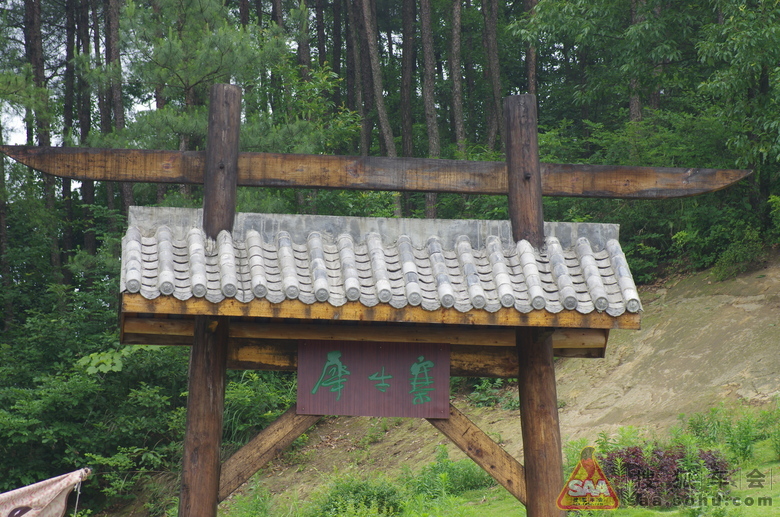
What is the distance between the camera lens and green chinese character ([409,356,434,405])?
5.00m

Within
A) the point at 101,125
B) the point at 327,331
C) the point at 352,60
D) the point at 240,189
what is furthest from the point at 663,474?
the point at 352,60

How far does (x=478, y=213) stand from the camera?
55.2 ft

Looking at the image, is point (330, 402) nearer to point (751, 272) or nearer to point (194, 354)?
point (194, 354)

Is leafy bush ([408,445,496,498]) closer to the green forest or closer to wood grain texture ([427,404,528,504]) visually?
the green forest

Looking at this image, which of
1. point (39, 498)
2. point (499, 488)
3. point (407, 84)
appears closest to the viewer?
point (39, 498)

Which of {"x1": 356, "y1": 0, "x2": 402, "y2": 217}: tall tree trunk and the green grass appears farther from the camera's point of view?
{"x1": 356, "y1": 0, "x2": 402, "y2": 217}: tall tree trunk

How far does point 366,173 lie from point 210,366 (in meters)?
1.61

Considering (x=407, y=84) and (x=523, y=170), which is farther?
(x=407, y=84)

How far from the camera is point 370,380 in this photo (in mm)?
4973

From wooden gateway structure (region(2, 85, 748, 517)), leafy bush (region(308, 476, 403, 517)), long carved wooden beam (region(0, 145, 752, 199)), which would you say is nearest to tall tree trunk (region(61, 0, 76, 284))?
leafy bush (region(308, 476, 403, 517))

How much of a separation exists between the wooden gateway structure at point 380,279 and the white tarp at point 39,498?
3.15m

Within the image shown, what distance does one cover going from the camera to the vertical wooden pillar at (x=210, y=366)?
4789 millimetres

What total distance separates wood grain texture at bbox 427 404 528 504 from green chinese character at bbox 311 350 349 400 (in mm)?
653

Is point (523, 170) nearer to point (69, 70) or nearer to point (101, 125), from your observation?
point (101, 125)
